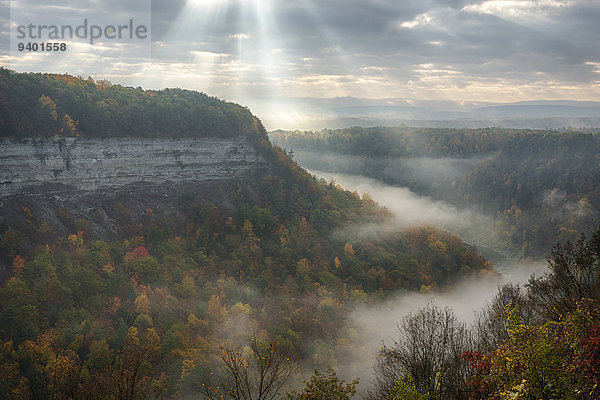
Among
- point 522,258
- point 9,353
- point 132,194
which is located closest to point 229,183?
point 132,194

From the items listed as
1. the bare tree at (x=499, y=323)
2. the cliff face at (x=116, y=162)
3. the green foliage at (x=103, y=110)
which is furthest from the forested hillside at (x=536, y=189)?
the bare tree at (x=499, y=323)

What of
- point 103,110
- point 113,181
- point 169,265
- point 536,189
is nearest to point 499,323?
point 169,265

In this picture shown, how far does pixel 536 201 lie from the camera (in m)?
161

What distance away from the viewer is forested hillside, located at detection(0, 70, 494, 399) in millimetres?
37281

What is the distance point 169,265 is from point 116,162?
16878 millimetres

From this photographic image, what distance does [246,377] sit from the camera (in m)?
17.3

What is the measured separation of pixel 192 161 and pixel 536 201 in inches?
5758

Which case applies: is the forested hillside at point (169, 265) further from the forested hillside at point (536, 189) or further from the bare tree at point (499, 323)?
the forested hillside at point (536, 189)

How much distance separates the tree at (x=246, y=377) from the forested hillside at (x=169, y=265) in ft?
3.49

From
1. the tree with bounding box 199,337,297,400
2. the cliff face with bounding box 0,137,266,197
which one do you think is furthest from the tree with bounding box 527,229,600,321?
the cliff face with bounding box 0,137,266,197

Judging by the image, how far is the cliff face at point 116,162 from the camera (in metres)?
47.8

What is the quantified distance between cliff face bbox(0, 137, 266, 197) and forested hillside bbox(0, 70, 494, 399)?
1.29 meters

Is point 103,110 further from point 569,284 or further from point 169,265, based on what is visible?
point 569,284

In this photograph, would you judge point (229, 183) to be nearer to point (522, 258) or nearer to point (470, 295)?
point (470, 295)
